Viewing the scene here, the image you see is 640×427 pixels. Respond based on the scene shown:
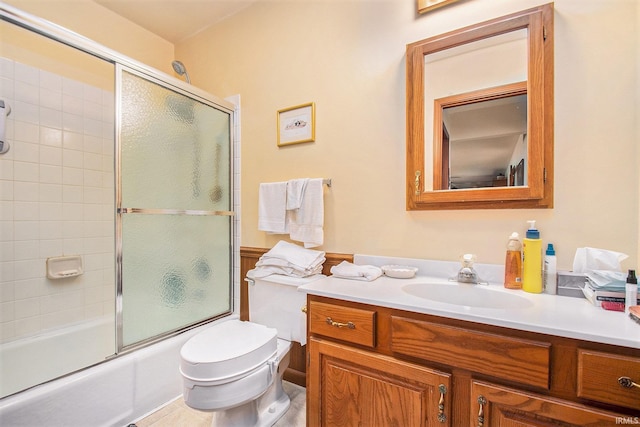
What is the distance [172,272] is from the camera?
1719mm

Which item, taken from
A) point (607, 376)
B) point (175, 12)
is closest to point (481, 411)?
point (607, 376)

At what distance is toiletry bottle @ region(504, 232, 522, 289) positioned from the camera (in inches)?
42.6

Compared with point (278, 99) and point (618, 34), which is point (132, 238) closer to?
point (278, 99)

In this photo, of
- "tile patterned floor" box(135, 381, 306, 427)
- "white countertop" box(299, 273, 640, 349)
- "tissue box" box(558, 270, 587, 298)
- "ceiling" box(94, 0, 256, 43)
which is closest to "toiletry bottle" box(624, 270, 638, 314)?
"white countertop" box(299, 273, 640, 349)

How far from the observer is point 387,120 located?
142 centimetres

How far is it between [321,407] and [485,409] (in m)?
0.58

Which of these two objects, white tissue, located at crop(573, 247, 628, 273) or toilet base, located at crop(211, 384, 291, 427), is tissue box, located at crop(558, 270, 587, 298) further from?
toilet base, located at crop(211, 384, 291, 427)

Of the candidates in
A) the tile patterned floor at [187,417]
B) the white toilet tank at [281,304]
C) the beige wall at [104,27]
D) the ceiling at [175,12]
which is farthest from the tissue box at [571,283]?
the beige wall at [104,27]

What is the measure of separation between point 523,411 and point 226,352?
103cm

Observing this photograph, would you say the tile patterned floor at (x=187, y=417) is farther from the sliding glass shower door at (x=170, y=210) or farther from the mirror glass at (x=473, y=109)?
the mirror glass at (x=473, y=109)

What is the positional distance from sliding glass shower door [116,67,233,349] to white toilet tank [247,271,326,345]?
50 cm

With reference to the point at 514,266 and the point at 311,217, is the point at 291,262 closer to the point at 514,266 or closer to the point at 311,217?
the point at 311,217

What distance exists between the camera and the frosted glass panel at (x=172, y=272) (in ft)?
4.96

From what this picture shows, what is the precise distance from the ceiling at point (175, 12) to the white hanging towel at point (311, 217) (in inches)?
56.3
